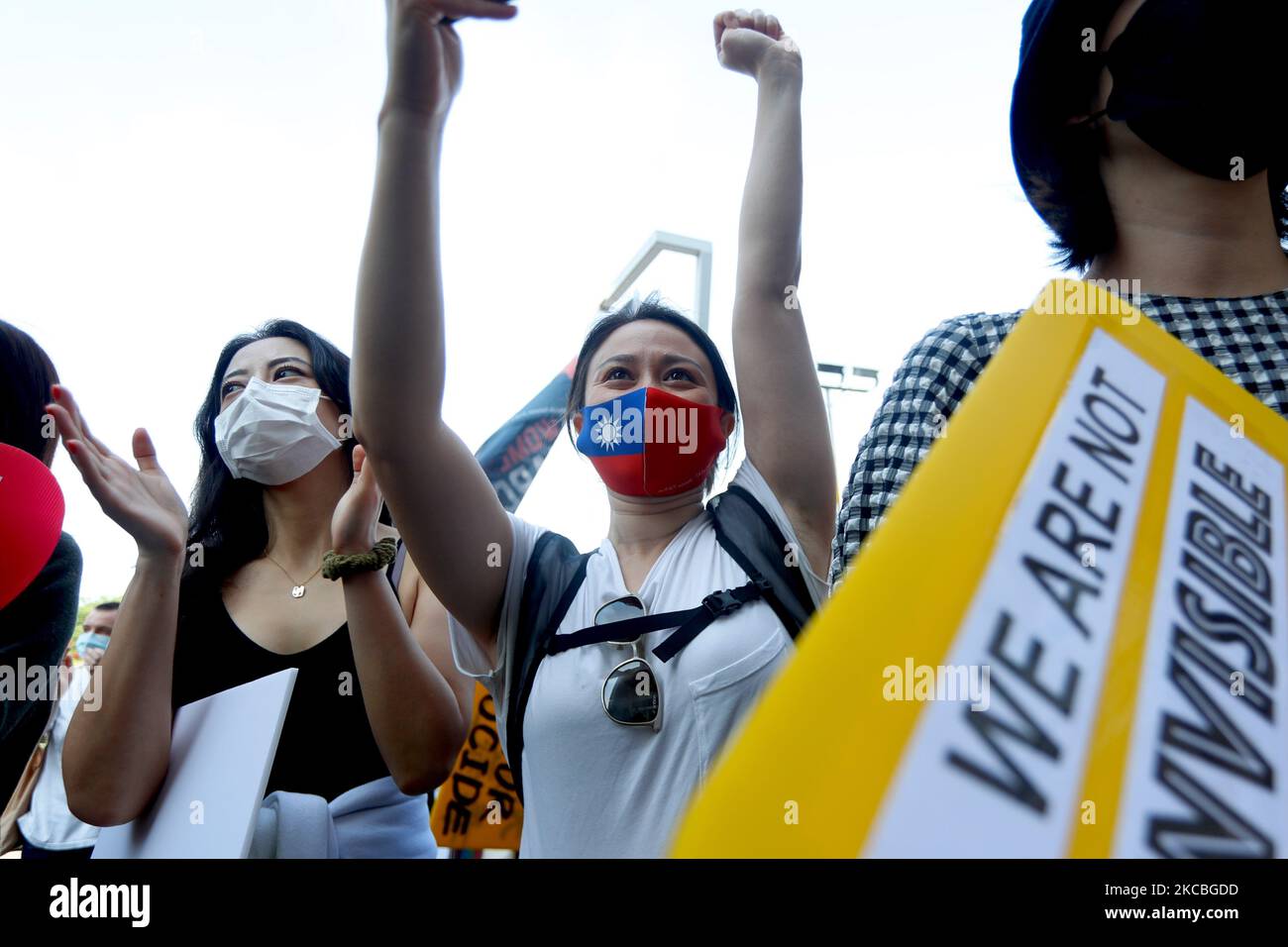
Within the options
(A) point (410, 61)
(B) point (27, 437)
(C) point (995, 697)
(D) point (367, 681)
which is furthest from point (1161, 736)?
(B) point (27, 437)

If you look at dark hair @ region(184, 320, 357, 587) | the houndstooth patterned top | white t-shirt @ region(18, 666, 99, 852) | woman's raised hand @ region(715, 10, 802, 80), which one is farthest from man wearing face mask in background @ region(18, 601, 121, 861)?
the houndstooth patterned top

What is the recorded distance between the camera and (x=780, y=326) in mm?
1702

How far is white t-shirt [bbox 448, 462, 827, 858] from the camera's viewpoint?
1.33 meters

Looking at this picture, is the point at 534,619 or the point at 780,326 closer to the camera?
the point at 534,619

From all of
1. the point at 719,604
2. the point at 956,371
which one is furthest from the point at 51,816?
Result: the point at 956,371

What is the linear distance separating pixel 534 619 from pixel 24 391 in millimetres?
1227

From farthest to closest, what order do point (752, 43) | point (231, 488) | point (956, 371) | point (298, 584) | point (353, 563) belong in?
point (231, 488) → point (298, 584) → point (752, 43) → point (353, 563) → point (956, 371)

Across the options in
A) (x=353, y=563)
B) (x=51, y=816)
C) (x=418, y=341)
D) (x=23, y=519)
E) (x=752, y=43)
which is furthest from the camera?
(x=51, y=816)

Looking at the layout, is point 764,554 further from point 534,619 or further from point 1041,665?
point 1041,665

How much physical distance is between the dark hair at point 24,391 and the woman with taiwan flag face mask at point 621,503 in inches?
35.0

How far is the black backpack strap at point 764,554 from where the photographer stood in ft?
4.80
